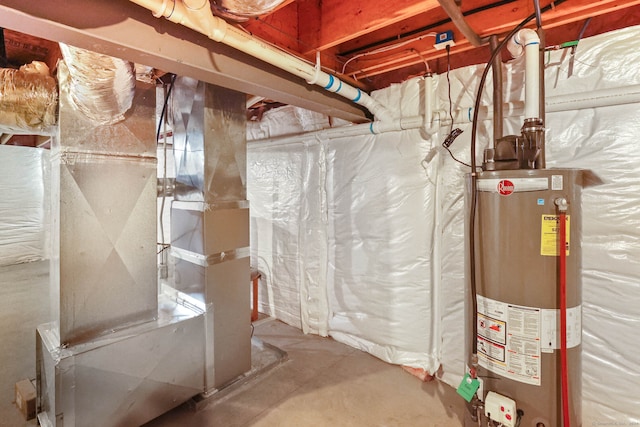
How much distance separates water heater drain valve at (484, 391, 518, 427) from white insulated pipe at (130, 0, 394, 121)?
1.72 metres

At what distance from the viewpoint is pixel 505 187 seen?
1.23m

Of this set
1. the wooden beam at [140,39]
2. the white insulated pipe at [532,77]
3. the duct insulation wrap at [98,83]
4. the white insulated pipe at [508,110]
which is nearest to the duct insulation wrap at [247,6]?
the wooden beam at [140,39]

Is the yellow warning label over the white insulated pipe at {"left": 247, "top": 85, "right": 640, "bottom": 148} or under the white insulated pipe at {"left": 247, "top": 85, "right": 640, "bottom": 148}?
under

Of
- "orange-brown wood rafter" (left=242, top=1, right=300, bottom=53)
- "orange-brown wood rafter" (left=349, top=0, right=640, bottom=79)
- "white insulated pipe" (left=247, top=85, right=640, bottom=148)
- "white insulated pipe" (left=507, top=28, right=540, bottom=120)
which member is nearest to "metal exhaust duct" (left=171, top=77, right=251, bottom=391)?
"orange-brown wood rafter" (left=242, top=1, right=300, bottom=53)

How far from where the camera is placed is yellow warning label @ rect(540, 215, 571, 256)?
117 cm

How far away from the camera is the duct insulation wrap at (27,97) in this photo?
4.71ft

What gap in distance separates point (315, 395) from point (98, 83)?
6.73 feet

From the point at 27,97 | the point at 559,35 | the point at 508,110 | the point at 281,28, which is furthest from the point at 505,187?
the point at 27,97

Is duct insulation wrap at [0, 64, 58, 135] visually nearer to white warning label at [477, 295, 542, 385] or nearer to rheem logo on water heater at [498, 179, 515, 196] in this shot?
rheem logo on water heater at [498, 179, 515, 196]

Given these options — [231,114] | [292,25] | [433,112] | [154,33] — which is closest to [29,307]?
[231,114]

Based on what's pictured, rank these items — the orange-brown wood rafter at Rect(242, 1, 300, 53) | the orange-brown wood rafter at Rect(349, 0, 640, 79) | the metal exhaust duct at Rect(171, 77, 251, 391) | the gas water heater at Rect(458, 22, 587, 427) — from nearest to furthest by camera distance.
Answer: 1. the gas water heater at Rect(458, 22, 587, 427)
2. the orange-brown wood rafter at Rect(349, 0, 640, 79)
3. the orange-brown wood rafter at Rect(242, 1, 300, 53)
4. the metal exhaust duct at Rect(171, 77, 251, 391)

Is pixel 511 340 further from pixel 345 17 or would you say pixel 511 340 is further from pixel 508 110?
pixel 345 17

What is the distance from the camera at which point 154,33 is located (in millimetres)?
1162

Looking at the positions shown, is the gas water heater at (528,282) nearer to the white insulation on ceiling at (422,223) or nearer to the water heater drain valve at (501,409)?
the water heater drain valve at (501,409)
